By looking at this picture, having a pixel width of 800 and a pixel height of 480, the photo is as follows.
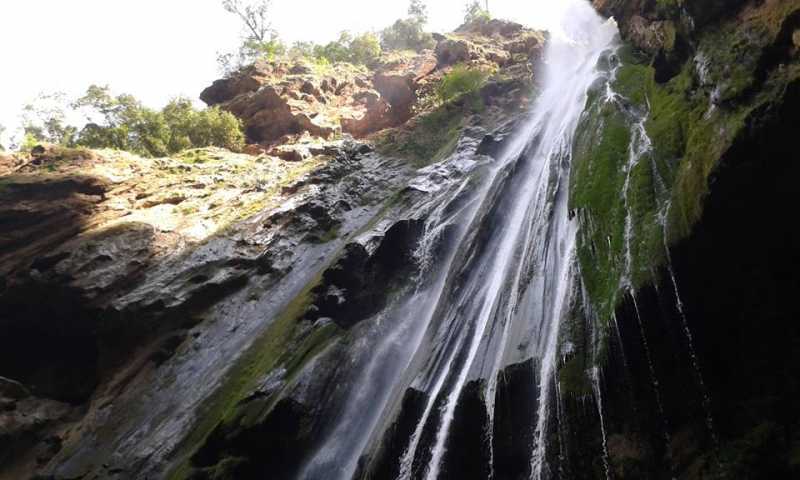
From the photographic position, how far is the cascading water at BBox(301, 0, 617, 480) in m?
10.6

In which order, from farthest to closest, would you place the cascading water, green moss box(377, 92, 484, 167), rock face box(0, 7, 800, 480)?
1. green moss box(377, 92, 484, 167)
2. the cascading water
3. rock face box(0, 7, 800, 480)

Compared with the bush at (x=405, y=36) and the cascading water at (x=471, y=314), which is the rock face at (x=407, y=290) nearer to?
the cascading water at (x=471, y=314)

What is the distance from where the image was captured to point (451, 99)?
104ft

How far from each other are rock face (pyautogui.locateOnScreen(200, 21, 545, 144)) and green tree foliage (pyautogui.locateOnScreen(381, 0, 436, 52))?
16811mm

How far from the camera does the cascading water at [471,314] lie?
34.7 ft

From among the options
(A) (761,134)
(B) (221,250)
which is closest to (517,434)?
(A) (761,134)

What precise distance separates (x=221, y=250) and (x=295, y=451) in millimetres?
9897

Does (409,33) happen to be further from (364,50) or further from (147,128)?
(147,128)

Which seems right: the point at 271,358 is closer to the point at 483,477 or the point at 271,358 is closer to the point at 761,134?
the point at 483,477

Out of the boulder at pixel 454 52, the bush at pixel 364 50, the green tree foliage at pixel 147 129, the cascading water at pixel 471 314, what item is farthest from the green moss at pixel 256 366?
the bush at pixel 364 50

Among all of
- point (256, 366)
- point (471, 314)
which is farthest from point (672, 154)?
point (256, 366)

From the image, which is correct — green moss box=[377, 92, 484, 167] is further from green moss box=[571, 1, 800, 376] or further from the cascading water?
green moss box=[571, 1, 800, 376]

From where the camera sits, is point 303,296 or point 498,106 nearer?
point 303,296

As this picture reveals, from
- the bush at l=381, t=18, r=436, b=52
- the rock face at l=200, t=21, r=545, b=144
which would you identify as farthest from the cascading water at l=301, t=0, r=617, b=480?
the bush at l=381, t=18, r=436, b=52
